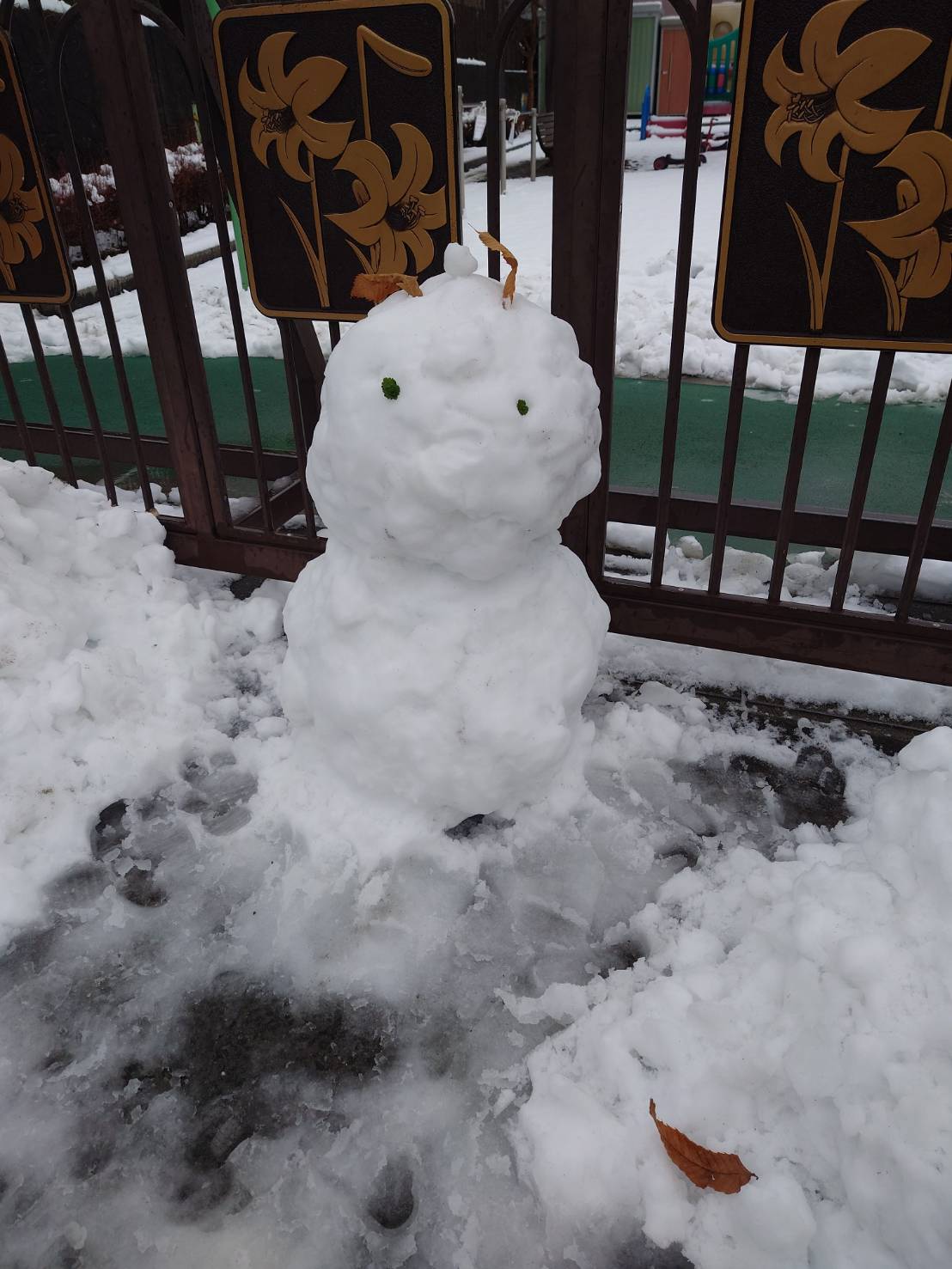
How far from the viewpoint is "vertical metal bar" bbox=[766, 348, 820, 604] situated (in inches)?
78.2

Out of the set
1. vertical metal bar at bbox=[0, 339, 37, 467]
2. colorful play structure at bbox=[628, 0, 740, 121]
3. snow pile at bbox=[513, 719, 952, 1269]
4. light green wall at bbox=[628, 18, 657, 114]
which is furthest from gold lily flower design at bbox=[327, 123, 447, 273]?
light green wall at bbox=[628, 18, 657, 114]

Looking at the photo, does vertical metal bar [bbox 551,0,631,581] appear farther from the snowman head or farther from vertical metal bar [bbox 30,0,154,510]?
vertical metal bar [bbox 30,0,154,510]

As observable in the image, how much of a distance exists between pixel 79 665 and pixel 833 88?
2153 mm

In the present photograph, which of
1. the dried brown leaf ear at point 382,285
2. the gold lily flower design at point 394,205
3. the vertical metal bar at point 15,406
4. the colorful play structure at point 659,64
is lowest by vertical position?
the vertical metal bar at point 15,406

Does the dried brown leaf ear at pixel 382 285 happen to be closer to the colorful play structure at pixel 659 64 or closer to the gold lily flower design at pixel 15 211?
the gold lily flower design at pixel 15 211

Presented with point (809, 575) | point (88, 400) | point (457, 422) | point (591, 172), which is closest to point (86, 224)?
point (88, 400)

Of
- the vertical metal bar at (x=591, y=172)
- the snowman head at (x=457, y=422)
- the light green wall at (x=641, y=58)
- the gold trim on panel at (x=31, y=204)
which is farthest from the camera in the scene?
the light green wall at (x=641, y=58)

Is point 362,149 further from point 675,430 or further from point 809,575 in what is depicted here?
point 809,575

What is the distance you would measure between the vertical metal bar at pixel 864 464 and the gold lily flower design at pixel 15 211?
2.38m

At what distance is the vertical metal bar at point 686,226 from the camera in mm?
1779

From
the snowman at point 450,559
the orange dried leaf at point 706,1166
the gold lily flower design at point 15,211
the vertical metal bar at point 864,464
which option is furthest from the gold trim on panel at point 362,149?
the orange dried leaf at point 706,1166

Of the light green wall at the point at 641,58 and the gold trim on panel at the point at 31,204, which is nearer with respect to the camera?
the gold trim on panel at the point at 31,204

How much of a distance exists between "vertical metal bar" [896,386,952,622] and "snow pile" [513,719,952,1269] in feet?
1.87

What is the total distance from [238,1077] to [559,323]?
60.4 inches
